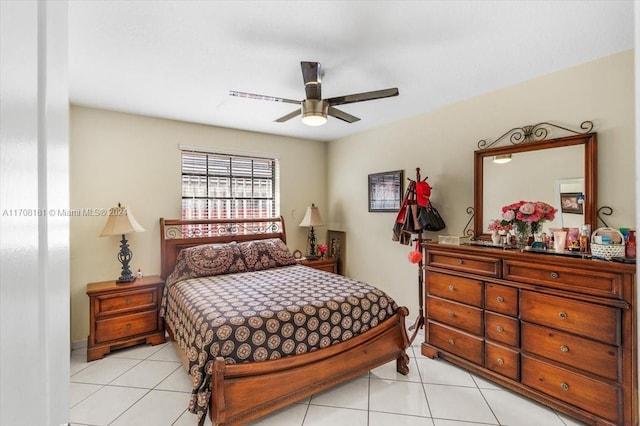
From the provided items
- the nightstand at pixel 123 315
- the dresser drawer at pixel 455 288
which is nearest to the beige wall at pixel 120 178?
the nightstand at pixel 123 315

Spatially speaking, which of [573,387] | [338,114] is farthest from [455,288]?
[338,114]

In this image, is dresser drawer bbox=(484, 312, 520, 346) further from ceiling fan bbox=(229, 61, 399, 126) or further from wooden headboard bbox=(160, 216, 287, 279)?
wooden headboard bbox=(160, 216, 287, 279)

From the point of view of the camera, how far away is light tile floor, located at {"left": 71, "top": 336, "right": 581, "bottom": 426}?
2033 millimetres

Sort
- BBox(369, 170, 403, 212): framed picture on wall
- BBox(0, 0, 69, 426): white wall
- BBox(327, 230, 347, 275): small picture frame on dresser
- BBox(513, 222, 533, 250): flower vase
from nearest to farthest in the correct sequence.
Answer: BBox(0, 0, 69, 426): white wall, BBox(513, 222, 533, 250): flower vase, BBox(369, 170, 403, 212): framed picture on wall, BBox(327, 230, 347, 275): small picture frame on dresser

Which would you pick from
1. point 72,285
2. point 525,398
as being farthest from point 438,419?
point 72,285

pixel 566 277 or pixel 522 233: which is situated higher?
pixel 522 233

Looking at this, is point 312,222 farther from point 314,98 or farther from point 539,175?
point 539,175

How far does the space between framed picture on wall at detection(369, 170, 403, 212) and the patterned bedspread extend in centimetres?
133

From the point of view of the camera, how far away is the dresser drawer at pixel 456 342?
251 cm

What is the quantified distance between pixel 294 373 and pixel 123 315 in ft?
6.67

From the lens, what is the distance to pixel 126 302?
3.02 m

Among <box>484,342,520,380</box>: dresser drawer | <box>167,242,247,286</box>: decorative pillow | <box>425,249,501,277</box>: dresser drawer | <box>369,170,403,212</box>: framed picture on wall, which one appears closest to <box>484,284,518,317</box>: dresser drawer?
<box>425,249,501,277</box>: dresser drawer

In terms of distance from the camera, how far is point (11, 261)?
14.0 inches

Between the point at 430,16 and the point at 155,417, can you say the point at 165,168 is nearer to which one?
the point at 155,417
